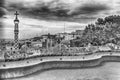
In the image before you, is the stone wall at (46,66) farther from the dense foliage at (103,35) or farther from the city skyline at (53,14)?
the dense foliage at (103,35)

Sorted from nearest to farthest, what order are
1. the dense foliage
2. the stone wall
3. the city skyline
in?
the stone wall
the city skyline
the dense foliage

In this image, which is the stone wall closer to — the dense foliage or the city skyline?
the city skyline

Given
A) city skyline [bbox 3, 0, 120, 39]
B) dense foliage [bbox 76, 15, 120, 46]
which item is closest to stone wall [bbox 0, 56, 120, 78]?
city skyline [bbox 3, 0, 120, 39]

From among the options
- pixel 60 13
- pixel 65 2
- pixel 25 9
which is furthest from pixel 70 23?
pixel 25 9

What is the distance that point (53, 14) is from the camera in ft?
32.1

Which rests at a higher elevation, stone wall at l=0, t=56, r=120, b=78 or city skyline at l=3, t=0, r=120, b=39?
city skyline at l=3, t=0, r=120, b=39

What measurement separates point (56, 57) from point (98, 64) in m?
3.05

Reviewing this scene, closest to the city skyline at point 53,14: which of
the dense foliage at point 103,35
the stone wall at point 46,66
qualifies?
the stone wall at point 46,66

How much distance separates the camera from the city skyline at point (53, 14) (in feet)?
25.2

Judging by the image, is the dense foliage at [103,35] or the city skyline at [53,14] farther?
the dense foliage at [103,35]

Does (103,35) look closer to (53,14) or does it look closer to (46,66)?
(53,14)

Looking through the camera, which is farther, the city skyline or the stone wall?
the city skyline

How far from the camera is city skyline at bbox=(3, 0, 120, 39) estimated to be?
7680mm

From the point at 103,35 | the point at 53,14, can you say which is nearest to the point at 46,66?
the point at 53,14
